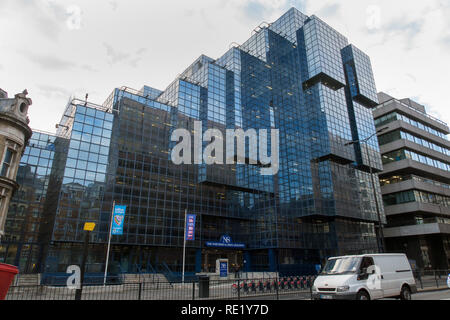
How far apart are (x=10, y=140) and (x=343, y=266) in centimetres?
2491

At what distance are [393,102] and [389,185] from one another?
19700 mm

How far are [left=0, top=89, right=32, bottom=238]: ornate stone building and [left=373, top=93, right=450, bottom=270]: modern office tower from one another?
2642 inches

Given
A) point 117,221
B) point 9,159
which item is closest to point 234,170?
point 117,221

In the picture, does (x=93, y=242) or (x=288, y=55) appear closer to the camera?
(x=93, y=242)

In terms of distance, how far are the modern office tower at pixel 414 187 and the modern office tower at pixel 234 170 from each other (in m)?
5.77

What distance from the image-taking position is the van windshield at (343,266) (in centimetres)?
1321

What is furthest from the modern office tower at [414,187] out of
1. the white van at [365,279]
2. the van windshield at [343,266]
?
the van windshield at [343,266]

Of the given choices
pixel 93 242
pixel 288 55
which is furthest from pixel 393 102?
pixel 93 242

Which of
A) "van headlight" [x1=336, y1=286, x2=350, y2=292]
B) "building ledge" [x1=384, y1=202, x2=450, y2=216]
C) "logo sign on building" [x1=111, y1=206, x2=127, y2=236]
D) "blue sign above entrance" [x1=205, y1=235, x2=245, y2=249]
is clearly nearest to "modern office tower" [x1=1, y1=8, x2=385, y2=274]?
"blue sign above entrance" [x1=205, y1=235, x2=245, y2=249]

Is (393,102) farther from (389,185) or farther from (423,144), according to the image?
(389,185)

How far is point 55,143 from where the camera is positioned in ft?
174

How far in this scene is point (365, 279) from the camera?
1298cm

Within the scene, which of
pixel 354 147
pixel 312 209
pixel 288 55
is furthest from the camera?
pixel 288 55

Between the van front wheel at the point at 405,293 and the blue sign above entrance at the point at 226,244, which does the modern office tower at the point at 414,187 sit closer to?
the blue sign above entrance at the point at 226,244
